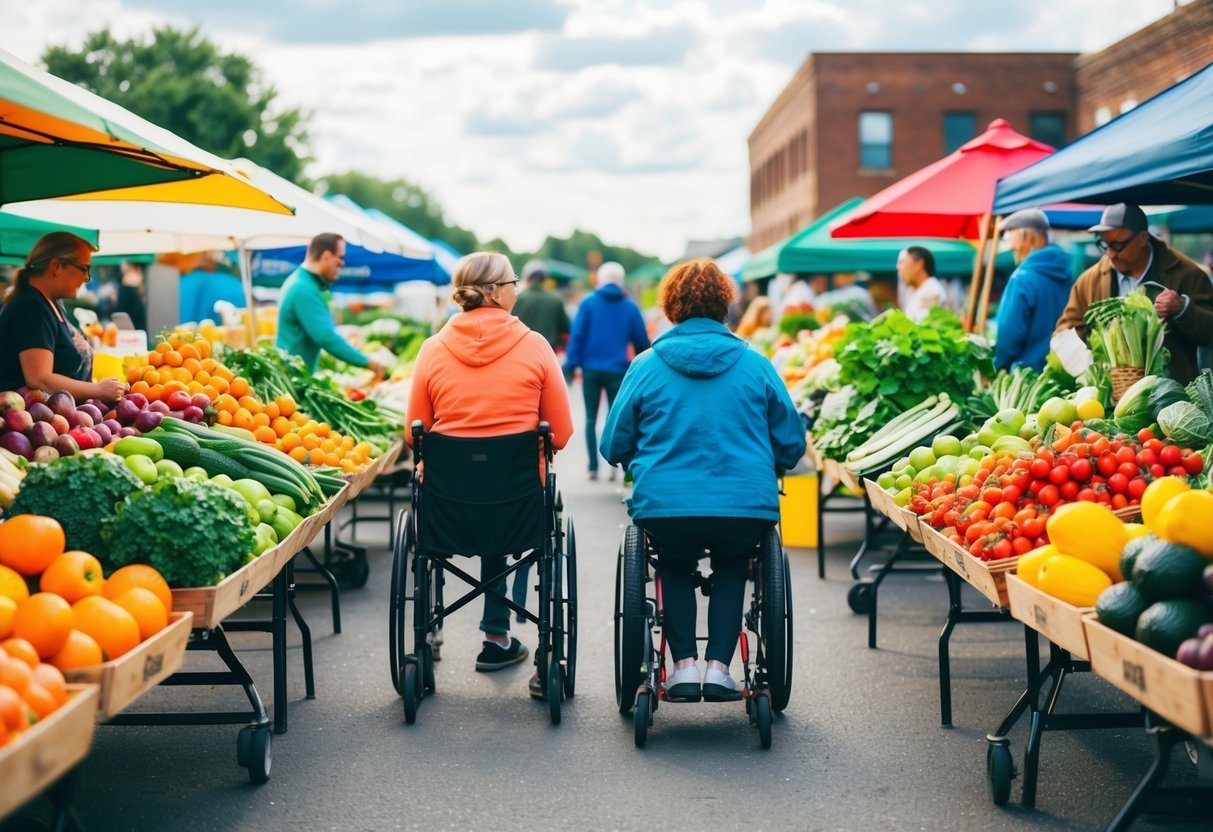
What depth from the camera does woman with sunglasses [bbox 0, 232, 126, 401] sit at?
630 centimetres

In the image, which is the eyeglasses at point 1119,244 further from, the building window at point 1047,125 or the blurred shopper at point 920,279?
the building window at point 1047,125

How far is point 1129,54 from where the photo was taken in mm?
31922

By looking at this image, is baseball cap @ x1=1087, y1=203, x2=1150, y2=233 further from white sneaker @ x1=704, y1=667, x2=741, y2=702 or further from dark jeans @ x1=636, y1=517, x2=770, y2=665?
white sneaker @ x1=704, y1=667, x2=741, y2=702

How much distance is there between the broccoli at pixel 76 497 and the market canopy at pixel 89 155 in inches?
46.3

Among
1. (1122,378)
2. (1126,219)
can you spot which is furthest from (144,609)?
(1126,219)

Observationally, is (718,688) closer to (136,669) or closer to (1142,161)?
(136,669)

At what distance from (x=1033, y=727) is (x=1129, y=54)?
3143 centimetres

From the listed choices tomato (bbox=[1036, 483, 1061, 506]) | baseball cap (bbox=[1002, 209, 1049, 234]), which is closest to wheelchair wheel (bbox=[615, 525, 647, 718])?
tomato (bbox=[1036, 483, 1061, 506])

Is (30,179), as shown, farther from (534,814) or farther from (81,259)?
(534,814)

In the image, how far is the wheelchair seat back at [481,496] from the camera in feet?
18.6

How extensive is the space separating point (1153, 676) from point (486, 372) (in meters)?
3.37

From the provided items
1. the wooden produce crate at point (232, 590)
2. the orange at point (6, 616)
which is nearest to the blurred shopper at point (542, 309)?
the wooden produce crate at point (232, 590)

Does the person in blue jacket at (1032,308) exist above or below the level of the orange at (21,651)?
above

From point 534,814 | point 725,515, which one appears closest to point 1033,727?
point 725,515
